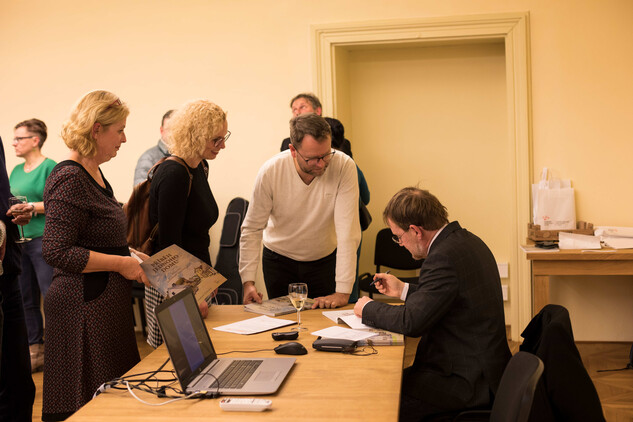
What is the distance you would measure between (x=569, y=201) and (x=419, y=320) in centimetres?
270

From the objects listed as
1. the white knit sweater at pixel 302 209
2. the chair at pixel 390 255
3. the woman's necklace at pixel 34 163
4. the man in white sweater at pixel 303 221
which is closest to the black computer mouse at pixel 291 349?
the man in white sweater at pixel 303 221

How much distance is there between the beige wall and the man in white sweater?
6.10 ft

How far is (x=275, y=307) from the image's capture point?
2.64 meters

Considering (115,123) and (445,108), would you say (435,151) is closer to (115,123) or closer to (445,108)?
(445,108)

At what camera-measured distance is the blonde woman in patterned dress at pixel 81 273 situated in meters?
2.06

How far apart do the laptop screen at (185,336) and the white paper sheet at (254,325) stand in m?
0.35

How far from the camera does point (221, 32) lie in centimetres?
473

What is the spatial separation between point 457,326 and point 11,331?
1.75 metres

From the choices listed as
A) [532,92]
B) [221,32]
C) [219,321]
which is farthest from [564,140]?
[219,321]

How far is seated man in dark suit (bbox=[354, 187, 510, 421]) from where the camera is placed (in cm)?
199

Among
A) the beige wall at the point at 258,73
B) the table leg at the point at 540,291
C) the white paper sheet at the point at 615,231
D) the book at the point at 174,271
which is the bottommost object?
the table leg at the point at 540,291

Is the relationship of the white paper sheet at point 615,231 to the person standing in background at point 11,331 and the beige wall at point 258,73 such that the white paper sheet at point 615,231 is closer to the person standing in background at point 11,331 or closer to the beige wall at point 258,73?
the beige wall at point 258,73

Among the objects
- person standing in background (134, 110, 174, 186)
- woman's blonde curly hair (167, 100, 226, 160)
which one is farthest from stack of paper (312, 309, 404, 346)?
person standing in background (134, 110, 174, 186)

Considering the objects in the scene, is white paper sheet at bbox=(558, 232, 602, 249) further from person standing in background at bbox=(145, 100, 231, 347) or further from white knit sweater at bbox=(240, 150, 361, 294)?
person standing in background at bbox=(145, 100, 231, 347)
